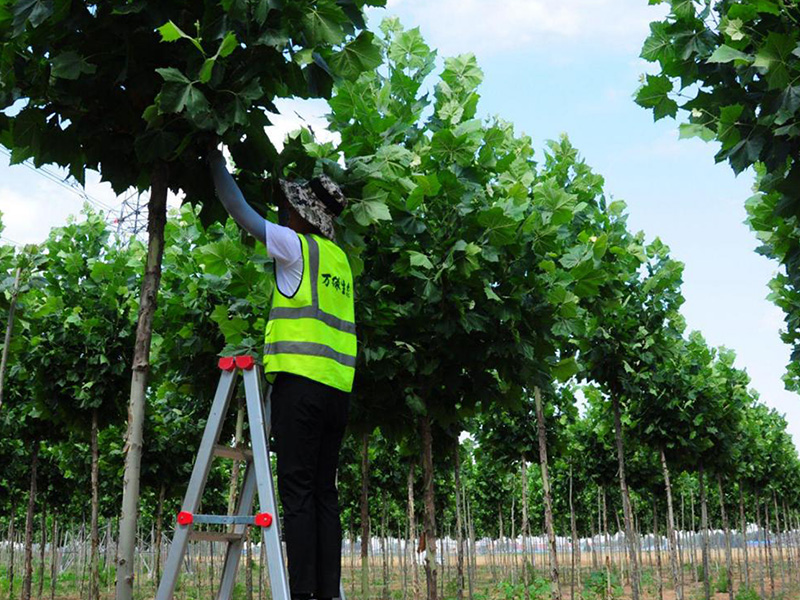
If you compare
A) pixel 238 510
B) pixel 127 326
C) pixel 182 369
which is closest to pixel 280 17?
pixel 238 510

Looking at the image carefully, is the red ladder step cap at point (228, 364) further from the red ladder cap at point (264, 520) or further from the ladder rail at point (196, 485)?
the red ladder cap at point (264, 520)

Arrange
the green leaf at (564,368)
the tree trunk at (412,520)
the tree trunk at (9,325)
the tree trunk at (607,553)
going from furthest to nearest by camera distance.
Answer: the tree trunk at (607,553) → the tree trunk at (412,520) → the tree trunk at (9,325) → the green leaf at (564,368)

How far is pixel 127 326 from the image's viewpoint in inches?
484

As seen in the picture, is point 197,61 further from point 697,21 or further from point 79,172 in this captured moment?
point 697,21

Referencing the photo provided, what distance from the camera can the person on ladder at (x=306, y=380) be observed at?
3.69 metres

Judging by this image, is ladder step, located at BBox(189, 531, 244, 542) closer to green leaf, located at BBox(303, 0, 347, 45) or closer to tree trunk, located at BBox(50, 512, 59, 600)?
green leaf, located at BBox(303, 0, 347, 45)

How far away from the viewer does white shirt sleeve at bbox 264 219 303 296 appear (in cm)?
377

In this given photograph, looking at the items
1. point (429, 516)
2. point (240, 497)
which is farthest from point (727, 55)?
point (429, 516)

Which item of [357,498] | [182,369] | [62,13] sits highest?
[62,13]

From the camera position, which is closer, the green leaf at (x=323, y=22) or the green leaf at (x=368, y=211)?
the green leaf at (x=323, y=22)

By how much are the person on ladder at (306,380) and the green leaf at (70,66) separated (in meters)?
0.64

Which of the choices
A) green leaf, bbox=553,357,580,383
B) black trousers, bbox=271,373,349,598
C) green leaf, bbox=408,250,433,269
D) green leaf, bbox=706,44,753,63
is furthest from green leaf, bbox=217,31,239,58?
green leaf, bbox=553,357,580,383

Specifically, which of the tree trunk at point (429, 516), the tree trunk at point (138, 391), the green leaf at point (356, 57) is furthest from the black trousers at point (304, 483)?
the tree trunk at point (429, 516)

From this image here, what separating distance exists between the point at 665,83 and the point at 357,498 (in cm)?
2852
